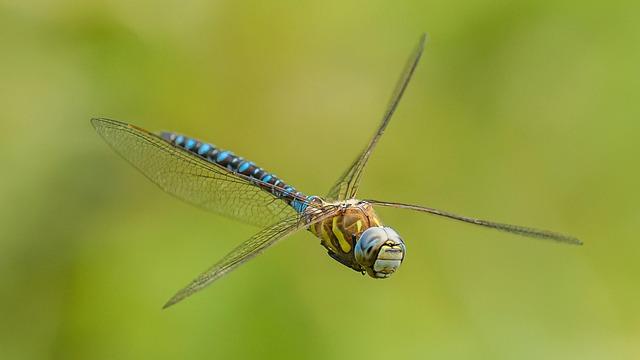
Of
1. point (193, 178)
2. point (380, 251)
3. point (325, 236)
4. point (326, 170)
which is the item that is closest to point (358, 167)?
point (325, 236)

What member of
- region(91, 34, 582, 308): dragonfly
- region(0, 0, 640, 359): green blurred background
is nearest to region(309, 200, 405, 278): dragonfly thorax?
region(91, 34, 582, 308): dragonfly

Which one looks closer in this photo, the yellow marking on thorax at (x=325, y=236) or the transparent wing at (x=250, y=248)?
the transparent wing at (x=250, y=248)

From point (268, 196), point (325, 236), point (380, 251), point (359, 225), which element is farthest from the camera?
→ point (268, 196)

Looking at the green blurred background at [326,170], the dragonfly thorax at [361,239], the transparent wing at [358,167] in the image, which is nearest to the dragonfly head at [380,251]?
the dragonfly thorax at [361,239]

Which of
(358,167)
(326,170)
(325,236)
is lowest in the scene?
(326,170)

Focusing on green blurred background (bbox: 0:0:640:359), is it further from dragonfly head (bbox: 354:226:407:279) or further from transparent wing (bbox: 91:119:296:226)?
dragonfly head (bbox: 354:226:407:279)

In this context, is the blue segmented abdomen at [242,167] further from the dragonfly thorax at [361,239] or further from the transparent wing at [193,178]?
the dragonfly thorax at [361,239]

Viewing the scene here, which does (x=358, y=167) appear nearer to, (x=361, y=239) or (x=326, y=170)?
(x=361, y=239)

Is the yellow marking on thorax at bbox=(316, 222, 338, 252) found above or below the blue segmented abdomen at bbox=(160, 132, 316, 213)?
below
